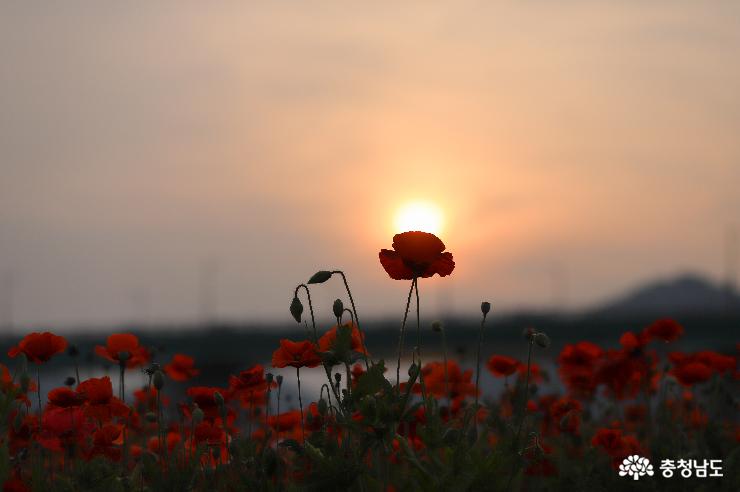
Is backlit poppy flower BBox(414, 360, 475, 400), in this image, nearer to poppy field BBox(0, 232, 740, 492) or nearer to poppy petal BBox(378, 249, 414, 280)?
poppy field BBox(0, 232, 740, 492)

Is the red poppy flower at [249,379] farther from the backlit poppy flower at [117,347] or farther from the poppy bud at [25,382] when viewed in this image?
the poppy bud at [25,382]

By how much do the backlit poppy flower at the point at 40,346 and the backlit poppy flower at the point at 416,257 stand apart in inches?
72.2

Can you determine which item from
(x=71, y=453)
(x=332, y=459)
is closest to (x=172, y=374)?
(x=71, y=453)

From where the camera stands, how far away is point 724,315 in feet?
279

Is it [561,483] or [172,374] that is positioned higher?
[172,374]

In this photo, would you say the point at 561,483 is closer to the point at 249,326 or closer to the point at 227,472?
the point at 227,472

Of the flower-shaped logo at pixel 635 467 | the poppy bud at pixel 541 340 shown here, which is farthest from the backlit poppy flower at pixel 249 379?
the flower-shaped logo at pixel 635 467

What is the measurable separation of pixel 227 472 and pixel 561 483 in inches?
75.5

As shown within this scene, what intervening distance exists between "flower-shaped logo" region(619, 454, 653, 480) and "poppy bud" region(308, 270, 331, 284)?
212 cm

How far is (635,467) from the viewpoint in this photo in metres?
5.18

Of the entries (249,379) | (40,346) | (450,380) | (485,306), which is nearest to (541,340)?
(485,306)

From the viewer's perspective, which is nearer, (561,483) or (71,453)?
(71,453)

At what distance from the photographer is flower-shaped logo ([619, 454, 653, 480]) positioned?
A: 203 inches

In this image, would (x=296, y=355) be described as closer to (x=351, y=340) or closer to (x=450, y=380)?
(x=351, y=340)
